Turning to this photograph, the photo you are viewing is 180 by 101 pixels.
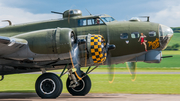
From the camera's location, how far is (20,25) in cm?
1243

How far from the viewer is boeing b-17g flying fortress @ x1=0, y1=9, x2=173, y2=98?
31.2ft

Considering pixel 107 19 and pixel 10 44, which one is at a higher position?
pixel 107 19

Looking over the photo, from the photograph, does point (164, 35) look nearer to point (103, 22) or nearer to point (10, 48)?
point (103, 22)

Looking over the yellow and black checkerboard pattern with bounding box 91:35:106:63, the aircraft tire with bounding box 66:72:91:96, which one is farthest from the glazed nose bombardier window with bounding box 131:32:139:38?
the aircraft tire with bounding box 66:72:91:96

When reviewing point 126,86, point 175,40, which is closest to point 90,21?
point 126,86

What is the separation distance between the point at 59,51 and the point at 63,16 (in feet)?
12.4

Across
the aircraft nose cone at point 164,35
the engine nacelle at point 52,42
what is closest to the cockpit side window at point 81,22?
the engine nacelle at point 52,42

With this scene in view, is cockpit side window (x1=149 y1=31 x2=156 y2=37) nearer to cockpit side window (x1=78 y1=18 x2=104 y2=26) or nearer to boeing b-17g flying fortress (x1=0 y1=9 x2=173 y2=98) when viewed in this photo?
boeing b-17g flying fortress (x1=0 y1=9 x2=173 y2=98)

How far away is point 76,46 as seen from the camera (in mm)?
10078

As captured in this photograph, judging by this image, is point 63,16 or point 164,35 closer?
point 164,35

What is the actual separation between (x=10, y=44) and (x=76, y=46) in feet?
8.95

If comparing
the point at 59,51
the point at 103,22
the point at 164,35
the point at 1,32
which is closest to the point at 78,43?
the point at 59,51

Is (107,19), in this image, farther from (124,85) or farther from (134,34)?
(124,85)

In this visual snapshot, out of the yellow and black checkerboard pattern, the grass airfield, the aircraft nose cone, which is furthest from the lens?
the grass airfield
